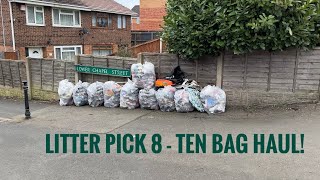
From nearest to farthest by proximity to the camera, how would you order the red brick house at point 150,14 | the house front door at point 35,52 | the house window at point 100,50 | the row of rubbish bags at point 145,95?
the row of rubbish bags at point 145,95, the house front door at point 35,52, the house window at point 100,50, the red brick house at point 150,14

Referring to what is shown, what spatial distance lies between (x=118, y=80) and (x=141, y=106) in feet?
4.82

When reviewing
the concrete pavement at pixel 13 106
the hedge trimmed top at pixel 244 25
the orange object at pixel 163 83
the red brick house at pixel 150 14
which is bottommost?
the concrete pavement at pixel 13 106

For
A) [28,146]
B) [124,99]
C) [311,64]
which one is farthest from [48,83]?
[311,64]

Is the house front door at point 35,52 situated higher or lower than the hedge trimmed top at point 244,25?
lower

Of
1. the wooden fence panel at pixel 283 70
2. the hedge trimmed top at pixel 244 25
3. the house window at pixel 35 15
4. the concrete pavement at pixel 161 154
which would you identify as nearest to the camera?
the concrete pavement at pixel 161 154

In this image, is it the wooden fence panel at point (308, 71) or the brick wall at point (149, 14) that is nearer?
the wooden fence panel at point (308, 71)

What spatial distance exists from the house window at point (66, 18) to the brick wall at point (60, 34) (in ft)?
0.90

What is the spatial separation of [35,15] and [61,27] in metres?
2.05

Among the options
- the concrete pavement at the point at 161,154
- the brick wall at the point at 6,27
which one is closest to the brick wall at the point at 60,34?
the brick wall at the point at 6,27

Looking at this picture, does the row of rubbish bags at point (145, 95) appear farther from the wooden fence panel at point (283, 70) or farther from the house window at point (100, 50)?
the house window at point (100, 50)

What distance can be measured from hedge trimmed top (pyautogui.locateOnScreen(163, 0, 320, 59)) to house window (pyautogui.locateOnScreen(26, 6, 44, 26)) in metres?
12.2

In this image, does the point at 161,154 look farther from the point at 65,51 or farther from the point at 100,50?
the point at 100,50

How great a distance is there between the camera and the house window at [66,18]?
61.2ft

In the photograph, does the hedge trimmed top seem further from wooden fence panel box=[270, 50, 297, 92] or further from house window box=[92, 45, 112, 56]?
house window box=[92, 45, 112, 56]
